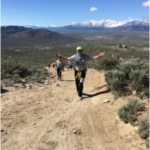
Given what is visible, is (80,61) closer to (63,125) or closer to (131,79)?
(131,79)

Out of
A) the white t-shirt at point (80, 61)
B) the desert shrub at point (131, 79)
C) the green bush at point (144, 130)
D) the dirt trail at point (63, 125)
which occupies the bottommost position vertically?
the dirt trail at point (63, 125)

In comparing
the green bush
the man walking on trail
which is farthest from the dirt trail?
the man walking on trail

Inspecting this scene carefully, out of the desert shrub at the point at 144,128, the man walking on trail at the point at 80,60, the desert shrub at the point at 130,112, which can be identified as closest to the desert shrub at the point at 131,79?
the desert shrub at the point at 130,112

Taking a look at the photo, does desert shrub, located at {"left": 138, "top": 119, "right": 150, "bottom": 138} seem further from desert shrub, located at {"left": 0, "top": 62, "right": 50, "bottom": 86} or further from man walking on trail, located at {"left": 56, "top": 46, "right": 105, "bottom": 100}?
desert shrub, located at {"left": 0, "top": 62, "right": 50, "bottom": 86}

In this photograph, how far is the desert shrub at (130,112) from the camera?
3.78 metres

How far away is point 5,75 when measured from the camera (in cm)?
816

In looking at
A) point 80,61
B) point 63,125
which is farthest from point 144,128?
point 80,61

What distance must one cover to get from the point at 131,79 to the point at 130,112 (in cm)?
200

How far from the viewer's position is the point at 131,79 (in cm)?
566

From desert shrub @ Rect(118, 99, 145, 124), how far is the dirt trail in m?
Answer: 0.16

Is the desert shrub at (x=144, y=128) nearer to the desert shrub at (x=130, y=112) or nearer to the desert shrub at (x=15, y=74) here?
the desert shrub at (x=130, y=112)

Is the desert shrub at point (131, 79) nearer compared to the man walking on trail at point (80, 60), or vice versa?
the desert shrub at point (131, 79)

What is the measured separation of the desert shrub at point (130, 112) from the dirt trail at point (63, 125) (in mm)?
159

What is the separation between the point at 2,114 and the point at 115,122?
3.20 metres
